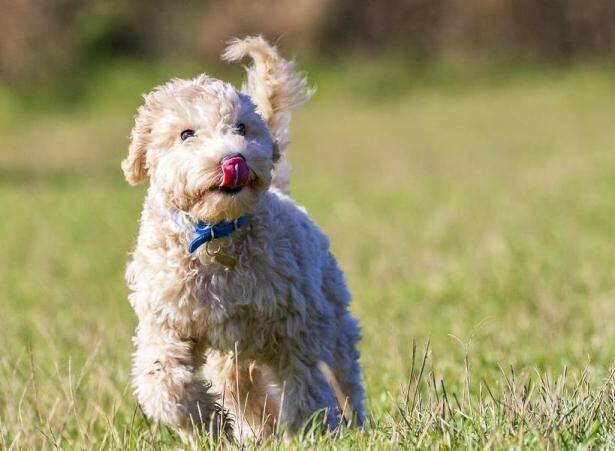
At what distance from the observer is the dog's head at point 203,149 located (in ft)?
14.8

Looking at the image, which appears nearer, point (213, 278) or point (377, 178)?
point (213, 278)

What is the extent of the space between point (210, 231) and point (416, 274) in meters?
5.62

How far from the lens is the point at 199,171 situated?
4500 mm

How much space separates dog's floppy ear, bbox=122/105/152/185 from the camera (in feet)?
16.5

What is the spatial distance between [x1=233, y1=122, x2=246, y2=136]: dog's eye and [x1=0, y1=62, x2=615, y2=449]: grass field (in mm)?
1066

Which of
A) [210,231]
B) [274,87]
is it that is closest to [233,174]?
[210,231]

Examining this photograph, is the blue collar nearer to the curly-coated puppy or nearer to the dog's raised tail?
the curly-coated puppy

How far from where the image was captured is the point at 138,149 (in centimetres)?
509

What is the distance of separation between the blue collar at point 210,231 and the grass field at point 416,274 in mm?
756

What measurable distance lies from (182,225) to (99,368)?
1633 millimetres

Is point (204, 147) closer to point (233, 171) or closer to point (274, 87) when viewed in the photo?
point (233, 171)

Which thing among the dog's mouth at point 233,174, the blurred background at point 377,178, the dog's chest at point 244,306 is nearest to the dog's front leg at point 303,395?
the dog's chest at point 244,306

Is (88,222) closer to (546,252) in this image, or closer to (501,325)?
(546,252)

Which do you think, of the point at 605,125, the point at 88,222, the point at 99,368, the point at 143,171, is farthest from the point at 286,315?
the point at 605,125
